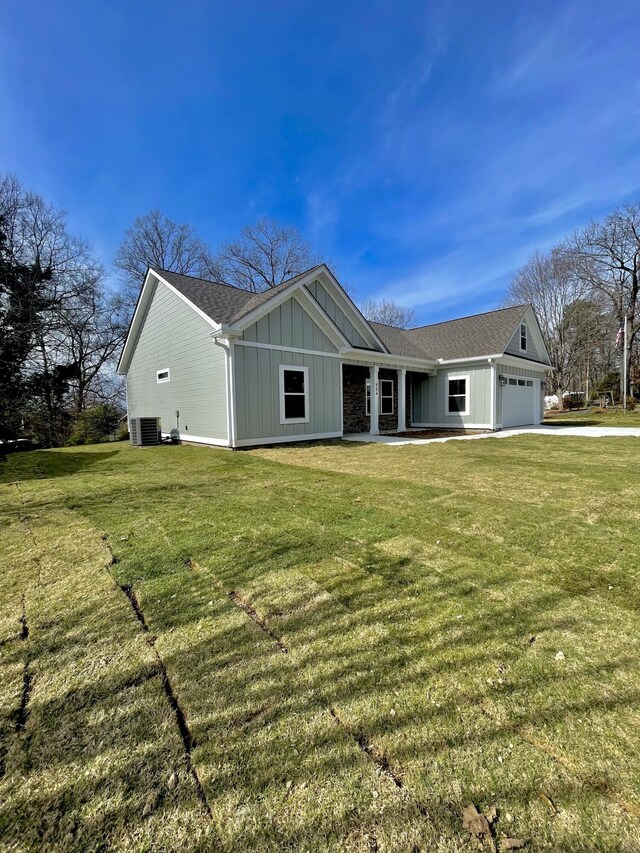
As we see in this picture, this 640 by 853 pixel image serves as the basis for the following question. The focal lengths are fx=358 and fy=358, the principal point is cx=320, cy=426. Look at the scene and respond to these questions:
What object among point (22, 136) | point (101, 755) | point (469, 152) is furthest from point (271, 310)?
point (22, 136)

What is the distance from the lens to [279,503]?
14.6 ft

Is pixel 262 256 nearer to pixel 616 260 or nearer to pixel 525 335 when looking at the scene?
pixel 525 335

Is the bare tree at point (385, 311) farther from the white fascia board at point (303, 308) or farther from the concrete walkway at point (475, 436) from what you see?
the white fascia board at point (303, 308)

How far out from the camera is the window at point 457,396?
14.9m

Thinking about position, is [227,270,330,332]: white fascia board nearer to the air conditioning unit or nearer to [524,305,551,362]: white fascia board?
the air conditioning unit

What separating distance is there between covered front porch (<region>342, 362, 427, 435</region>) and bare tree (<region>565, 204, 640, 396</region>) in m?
19.5

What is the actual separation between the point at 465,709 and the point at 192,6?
12.0m

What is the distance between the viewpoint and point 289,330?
10.4 meters

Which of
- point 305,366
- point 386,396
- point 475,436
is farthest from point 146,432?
point 475,436

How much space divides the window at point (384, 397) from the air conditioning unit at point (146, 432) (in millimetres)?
7785

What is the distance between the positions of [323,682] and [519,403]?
56.9 feet

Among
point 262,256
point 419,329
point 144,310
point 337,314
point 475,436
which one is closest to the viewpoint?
Result: point 475,436

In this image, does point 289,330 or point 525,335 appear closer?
point 289,330

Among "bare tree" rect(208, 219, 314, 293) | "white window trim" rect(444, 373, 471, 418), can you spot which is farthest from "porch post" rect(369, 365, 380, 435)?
"bare tree" rect(208, 219, 314, 293)
